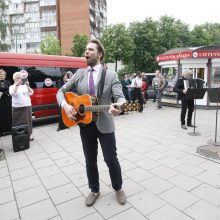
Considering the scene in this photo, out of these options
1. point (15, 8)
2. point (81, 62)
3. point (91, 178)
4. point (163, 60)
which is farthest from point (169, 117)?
point (15, 8)

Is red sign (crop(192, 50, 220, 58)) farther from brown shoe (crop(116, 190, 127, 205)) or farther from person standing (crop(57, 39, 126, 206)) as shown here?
brown shoe (crop(116, 190, 127, 205))

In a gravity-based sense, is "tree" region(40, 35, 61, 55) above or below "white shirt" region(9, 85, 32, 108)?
above

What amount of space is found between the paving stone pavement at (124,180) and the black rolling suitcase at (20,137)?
0.16 meters

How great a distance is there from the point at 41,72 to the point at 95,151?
6093mm

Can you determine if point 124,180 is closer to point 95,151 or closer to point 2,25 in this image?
point 95,151

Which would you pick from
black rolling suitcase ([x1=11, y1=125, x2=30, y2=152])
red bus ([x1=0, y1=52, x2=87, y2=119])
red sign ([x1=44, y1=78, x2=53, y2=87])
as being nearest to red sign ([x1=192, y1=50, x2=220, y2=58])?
red bus ([x1=0, y1=52, x2=87, y2=119])

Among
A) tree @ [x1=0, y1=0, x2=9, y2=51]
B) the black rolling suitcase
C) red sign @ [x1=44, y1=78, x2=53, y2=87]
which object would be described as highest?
tree @ [x1=0, y1=0, x2=9, y2=51]

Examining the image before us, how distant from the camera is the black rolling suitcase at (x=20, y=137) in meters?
5.74

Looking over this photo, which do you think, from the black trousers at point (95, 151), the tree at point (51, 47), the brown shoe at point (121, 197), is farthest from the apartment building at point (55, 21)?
the brown shoe at point (121, 197)

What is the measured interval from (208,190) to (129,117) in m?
6.57

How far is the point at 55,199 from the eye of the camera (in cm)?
349

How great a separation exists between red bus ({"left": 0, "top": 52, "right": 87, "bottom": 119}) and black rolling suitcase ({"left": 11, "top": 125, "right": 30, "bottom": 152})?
256 centimetres

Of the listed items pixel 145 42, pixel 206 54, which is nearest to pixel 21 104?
pixel 206 54

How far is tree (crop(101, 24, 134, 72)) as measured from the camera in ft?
79.2
